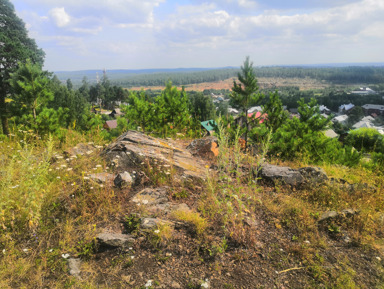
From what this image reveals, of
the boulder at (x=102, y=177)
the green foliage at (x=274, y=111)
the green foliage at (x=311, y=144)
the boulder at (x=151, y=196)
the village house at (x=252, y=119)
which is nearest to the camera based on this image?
the boulder at (x=151, y=196)

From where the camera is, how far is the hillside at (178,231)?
2.81m

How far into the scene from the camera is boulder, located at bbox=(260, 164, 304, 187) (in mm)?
5086

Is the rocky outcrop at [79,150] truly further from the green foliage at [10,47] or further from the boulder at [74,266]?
the green foliage at [10,47]

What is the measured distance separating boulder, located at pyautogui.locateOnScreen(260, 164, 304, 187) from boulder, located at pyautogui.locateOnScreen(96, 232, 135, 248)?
338 centimetres

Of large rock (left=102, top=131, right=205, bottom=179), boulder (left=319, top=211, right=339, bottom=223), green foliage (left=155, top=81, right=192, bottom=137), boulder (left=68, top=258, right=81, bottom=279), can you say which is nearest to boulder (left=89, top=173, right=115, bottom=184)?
large rock (left=102, top=131, right=205, bottom=179)

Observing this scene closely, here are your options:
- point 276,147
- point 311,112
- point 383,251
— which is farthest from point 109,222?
point 311,112

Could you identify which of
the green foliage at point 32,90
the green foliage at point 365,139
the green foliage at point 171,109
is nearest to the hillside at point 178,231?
the green foliage at point 365,139

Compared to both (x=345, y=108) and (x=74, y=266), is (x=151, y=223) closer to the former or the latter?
(x=74, y=266)

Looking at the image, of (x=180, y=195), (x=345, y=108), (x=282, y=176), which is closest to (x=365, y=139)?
(x=282, y=176)

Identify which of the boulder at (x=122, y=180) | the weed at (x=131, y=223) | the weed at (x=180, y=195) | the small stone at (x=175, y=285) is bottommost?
the small stone at (x=175, y=285)

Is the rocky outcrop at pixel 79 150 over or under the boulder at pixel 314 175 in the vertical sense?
over

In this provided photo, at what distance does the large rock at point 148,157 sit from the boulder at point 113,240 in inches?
71.3

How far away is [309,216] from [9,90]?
2190cm

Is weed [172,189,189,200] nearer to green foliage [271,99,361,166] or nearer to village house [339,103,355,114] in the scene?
green foliage [271,99,361,166]
